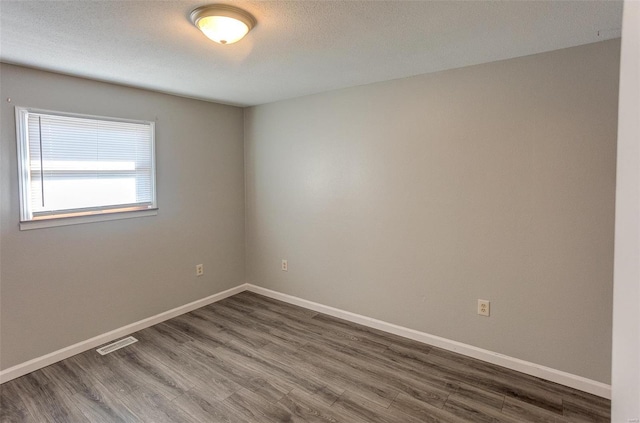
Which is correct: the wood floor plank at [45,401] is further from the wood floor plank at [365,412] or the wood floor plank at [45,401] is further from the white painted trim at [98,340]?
the wood floor plank at [365,412]

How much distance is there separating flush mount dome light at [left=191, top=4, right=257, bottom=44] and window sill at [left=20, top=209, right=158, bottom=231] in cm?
195

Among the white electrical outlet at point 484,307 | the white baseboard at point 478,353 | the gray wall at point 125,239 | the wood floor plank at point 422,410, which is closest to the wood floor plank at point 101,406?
the gray wall at point 125,239

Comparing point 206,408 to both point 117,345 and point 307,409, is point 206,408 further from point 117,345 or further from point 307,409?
point 117,345

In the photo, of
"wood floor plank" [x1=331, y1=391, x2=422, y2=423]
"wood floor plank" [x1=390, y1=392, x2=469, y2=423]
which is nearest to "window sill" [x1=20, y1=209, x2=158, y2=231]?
"wood floor plank" [x1=331, y1=391, x2=422, y2=423]

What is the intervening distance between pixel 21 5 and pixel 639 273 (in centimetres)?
250

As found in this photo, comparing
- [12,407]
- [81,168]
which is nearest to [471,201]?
Result: [81,168]

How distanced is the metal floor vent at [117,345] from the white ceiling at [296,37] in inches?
87.8

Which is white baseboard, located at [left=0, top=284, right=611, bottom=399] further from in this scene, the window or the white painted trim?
the window

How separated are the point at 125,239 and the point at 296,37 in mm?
2341

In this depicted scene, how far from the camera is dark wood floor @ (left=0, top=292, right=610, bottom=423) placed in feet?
6.84

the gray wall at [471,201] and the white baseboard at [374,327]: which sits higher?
the gray wall at [471,201]

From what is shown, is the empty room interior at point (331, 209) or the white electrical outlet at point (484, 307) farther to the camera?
the white electrical outlet at point (484, 307)

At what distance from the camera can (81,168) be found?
2.77 m

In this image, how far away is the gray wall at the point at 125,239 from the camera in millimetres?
2457
